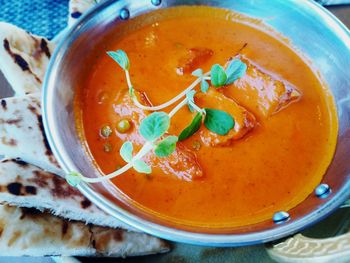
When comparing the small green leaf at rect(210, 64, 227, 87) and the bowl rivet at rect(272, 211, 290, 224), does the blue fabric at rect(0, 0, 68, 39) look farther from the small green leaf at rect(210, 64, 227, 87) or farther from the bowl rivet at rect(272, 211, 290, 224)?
the bowl rivet at rect(272, 211, 290, 224)

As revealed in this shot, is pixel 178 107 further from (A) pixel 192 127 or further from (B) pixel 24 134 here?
(B) pixel 24 134

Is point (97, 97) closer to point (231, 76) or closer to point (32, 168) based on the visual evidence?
point (32, 168)

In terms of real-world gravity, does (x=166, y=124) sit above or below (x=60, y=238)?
above

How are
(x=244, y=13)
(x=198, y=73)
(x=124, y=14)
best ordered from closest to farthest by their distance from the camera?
1. (x=198, y=73)
2. (x=124, y=14)
3. (x=244, y=13)

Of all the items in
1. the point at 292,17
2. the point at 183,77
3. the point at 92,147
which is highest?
the point at 292,17

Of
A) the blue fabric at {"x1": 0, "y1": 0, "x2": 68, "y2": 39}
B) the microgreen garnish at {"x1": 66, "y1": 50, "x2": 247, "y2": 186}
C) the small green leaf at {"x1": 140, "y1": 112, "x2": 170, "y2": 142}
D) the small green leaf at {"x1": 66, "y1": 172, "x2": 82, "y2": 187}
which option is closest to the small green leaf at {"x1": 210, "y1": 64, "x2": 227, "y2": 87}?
the microgreen garnish at {"x1": 66, "y1": 50, "x2": 247, "y2": 186}

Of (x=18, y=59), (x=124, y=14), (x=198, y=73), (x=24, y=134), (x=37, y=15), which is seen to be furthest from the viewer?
(x=37, y=15)

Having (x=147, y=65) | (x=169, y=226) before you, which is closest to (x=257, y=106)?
(x=147, y=65)

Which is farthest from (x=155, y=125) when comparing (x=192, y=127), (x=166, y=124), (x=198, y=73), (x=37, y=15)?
(x=37, y=15)
